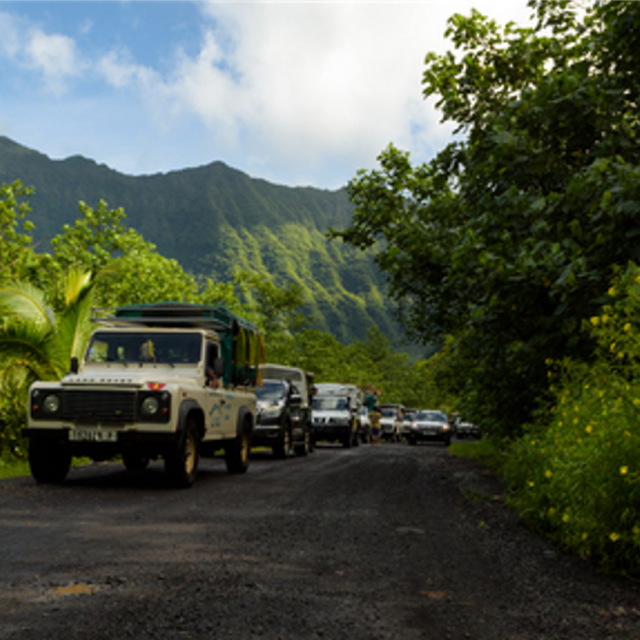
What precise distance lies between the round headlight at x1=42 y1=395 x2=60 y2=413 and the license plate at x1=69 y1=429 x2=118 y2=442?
428mm

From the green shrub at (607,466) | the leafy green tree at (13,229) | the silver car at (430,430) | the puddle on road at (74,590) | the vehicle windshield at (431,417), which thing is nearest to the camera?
the puddle on road at (74,590)

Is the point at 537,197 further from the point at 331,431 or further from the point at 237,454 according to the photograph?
the point at 331,431

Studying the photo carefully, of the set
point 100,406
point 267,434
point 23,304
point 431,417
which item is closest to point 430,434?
point 431,417

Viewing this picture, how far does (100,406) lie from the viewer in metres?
10.8

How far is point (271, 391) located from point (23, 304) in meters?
7.07

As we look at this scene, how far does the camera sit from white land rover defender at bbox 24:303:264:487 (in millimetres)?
10734

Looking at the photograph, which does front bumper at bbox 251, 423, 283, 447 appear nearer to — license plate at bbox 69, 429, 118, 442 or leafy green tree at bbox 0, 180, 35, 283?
license plate at bbox 69, 429, 118, 442

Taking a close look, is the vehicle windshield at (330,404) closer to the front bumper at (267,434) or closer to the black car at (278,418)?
the black car at (278,418)

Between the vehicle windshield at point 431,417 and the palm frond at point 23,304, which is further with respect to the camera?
the vehicle windshield at point 431,417

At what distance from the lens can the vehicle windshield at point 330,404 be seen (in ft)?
103

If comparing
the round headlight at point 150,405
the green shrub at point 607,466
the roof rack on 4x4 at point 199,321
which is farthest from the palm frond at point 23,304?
the green shrub at point 607,466

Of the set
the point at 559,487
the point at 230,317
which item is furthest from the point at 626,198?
the point at 230,317

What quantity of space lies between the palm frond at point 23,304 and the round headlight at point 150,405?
18.2 feet

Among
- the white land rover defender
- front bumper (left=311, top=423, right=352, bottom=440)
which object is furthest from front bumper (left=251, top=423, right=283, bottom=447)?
front bumper (left=311, top=423, right=352, bottom=440)
